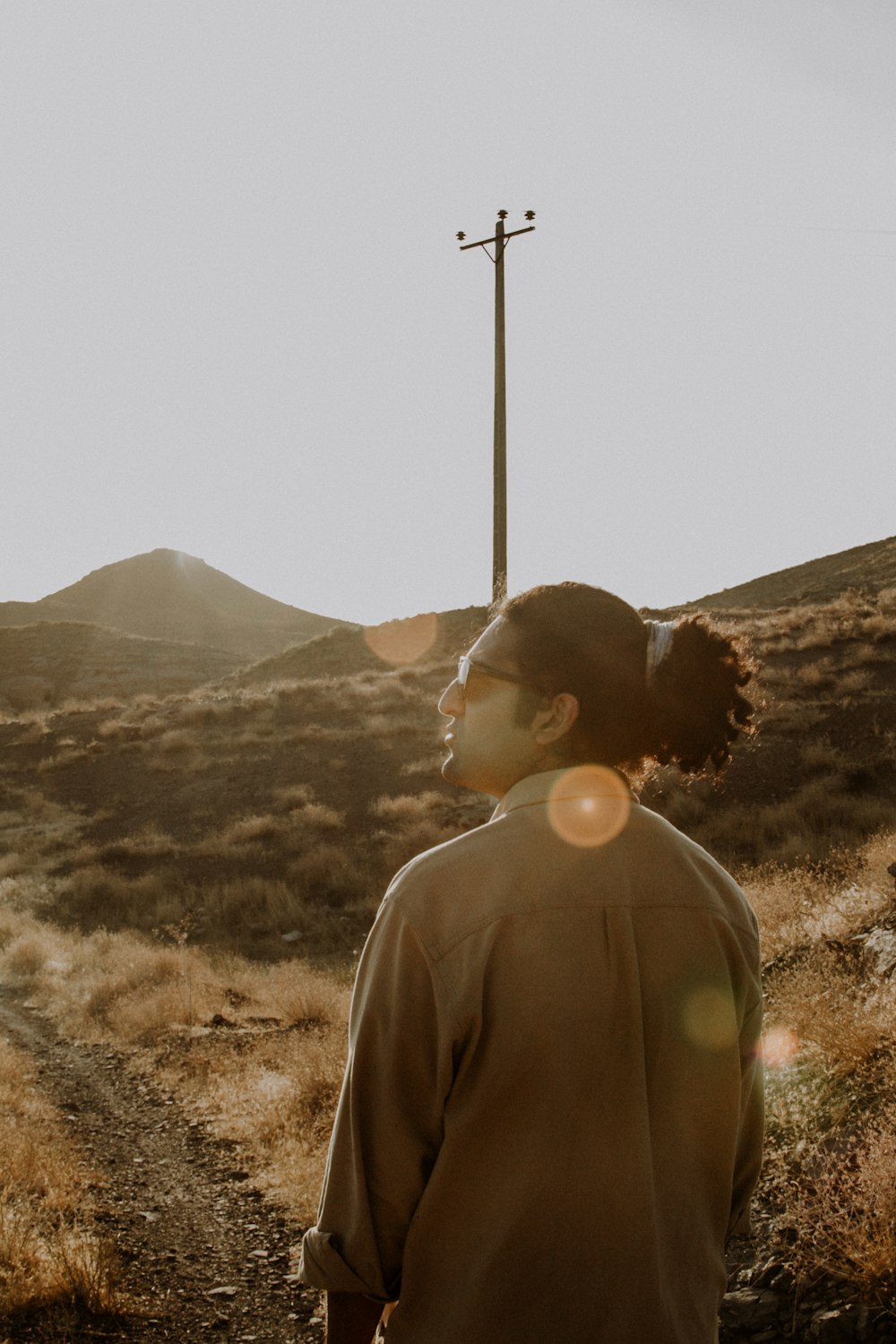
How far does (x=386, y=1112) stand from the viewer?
59.9 inches

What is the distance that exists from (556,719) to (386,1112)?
2.43 feet

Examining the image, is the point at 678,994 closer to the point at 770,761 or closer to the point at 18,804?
the point at 770,761

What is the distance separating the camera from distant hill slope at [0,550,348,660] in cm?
7375

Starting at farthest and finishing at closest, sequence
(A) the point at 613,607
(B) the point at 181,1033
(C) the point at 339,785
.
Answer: (C) the point at 339,785 → (B) the point at 181,1033 → (A) the point at 613,607

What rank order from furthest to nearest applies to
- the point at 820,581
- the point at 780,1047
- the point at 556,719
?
1. the point at 820,581
2. the point at 780,1047
3. the point at 556,719

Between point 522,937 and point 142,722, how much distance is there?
88.4ft

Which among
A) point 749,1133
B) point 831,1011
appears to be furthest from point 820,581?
point 749,1133

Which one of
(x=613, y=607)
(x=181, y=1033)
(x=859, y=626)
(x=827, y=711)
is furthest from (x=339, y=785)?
(x=613, y=607)

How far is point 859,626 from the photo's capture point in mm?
22578

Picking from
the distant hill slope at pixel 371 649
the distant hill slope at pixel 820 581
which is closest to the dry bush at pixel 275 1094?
the distant hill slope at pixel 371 649

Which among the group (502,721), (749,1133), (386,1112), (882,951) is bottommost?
(882,951)

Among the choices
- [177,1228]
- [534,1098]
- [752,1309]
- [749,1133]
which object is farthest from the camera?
[177,1228]

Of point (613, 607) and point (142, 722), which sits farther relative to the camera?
point (142, 722)

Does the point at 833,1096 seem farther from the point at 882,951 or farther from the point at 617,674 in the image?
the point at 617,674
